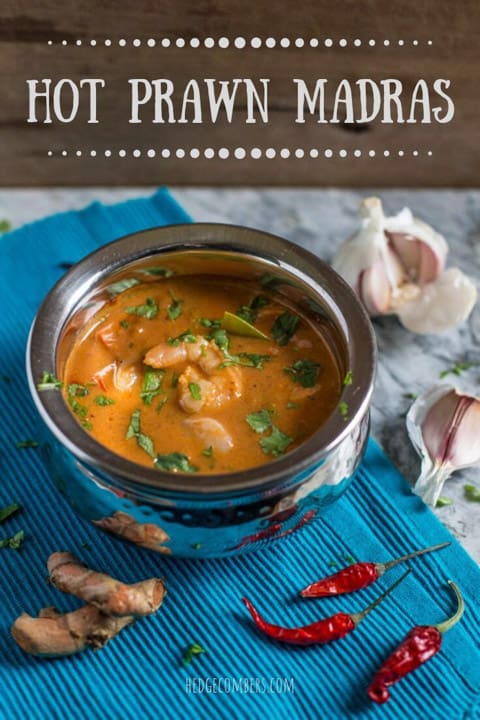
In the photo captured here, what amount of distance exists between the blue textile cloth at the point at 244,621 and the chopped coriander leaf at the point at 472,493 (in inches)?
6.0

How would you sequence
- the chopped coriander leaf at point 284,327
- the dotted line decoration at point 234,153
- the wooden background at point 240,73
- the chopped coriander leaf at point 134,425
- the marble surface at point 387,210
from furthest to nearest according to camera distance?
the dotted line decoration at point 234,153, the wooden background at point 240,73, the marble surface at point 387,210, the chopped coriander leaf at point 284,327, the chopped coriander leaf at point 134,425

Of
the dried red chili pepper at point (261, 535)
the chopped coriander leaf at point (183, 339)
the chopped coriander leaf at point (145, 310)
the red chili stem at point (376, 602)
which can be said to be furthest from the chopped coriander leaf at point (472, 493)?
the chopped coriander leaf at point (145, 310)

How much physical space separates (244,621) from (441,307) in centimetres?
113

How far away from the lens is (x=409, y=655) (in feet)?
7.73

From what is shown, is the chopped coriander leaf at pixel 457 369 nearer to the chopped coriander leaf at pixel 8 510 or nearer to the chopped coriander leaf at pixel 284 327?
the chopped coriander leaf at pixel 284 327

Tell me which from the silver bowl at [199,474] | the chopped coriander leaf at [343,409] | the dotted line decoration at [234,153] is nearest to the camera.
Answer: the silver bowl at [199,474]

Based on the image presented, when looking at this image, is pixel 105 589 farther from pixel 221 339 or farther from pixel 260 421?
pixel 221 339

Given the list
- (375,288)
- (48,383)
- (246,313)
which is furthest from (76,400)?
(375,288)

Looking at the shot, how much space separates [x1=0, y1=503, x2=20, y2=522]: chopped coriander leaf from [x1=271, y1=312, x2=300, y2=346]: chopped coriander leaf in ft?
2.50

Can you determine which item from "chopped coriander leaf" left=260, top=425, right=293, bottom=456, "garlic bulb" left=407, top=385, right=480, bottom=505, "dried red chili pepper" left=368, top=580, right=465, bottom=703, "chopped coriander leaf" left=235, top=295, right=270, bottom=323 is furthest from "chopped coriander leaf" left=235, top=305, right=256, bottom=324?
"dried red chili pepper" left=368, top=580, right=465, bottom=703

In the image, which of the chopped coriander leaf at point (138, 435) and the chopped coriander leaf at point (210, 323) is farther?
the chopped coriander leaf at point (210, 323)

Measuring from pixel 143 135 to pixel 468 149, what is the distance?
1.08 metres

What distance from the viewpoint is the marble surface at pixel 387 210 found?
10.00 feet

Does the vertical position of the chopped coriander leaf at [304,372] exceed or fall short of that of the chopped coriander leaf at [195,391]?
it exceeds it
